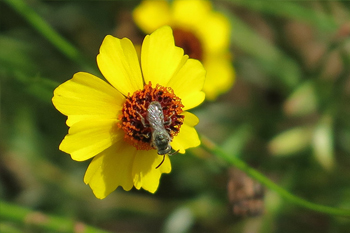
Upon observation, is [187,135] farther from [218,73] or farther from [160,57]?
[218,73]

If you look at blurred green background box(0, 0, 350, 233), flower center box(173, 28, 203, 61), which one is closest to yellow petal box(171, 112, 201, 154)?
blurred green background box(0, 0, 350, 233)

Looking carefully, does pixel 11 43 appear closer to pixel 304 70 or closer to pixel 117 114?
pixel 117 114

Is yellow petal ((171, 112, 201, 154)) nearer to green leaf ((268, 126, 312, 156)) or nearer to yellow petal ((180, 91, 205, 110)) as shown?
yellow petal ((180, 91, 205, 110))

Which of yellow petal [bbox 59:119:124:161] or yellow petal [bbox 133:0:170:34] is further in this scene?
yellow petal [bbox 133:0:170:34]

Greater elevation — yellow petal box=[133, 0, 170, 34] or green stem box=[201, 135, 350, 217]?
yellow petal box=[133, 0, 170, 34]

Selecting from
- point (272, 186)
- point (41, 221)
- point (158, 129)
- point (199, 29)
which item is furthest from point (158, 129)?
point (199, 29)

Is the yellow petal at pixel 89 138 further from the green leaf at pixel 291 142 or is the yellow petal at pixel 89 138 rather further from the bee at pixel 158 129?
the green leaf at pixel 291 142

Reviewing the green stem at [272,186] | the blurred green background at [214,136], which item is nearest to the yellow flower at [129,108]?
the green stem at [272,186]
